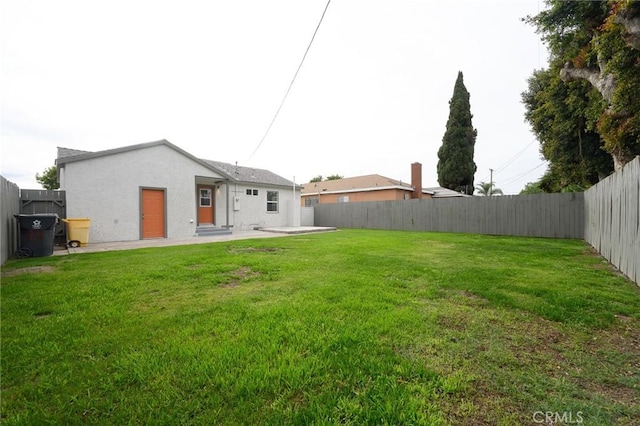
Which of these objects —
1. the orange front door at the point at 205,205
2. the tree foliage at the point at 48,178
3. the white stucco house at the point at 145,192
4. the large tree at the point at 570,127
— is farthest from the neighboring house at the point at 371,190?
the tree foliage at the point at 48,178

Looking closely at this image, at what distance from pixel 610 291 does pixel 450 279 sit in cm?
210

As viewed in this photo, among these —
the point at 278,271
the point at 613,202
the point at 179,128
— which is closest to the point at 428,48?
the point at 613,202

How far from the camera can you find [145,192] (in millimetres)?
10961

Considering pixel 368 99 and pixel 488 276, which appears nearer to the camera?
pixel 488 276

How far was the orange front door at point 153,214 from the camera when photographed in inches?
431

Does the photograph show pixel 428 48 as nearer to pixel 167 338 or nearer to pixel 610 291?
pixel 610 291

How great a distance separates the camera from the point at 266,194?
55.1 feet

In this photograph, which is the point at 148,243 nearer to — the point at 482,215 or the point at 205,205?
the point at 205,205

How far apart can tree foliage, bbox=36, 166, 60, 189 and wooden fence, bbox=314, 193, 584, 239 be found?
140 feet

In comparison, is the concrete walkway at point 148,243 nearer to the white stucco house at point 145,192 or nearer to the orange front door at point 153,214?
the orange front door at point 153,214

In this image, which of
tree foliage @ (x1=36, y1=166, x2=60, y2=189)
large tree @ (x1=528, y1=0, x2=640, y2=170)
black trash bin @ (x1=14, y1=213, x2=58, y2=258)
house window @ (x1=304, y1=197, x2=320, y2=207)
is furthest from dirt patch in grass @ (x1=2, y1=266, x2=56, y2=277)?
tree foliage @ (x1=36, y1=166, x2=60, y2=189)

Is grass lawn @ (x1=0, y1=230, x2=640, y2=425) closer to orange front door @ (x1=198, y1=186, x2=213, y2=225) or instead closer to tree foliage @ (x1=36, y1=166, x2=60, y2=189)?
orange front door @ (x1=198, y1=186, x2=213, y2=225)

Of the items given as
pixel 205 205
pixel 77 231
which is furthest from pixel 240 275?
pixel 205 205

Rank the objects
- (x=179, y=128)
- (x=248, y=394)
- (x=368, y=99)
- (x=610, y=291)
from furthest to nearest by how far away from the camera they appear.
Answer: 1. (x=179, y=128)
2. (x=368, y=99)
3. (x=610, y=291)
4. (x=248, y=394)
